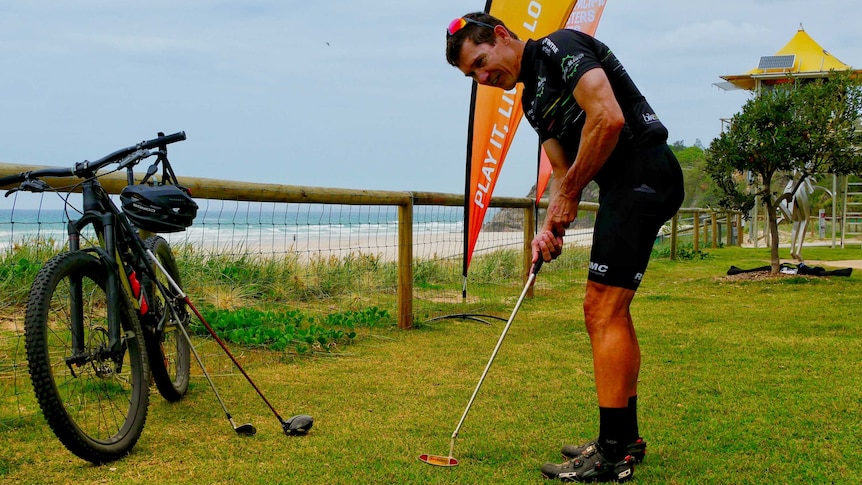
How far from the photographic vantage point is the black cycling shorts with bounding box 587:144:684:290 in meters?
2.82

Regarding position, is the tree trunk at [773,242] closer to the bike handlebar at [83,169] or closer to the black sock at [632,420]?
the black sock at [632,420]

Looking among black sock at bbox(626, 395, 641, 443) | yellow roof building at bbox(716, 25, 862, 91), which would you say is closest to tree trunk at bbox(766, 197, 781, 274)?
black sock at bbox(626, 395, 641, 443)

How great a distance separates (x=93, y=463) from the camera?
118 inches

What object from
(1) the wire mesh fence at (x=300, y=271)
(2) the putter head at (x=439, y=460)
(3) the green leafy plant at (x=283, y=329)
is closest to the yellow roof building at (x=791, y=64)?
(1) the wire mesh fence at (x=300, y=271)

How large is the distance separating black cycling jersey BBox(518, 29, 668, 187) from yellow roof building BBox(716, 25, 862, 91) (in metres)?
23.5

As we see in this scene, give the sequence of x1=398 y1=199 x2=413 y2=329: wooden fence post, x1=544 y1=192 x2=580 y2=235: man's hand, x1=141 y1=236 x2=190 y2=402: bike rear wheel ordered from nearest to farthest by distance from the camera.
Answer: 1. x1=544 y1=192 x2=580 y2=235: man's hand
2. x1=141 y1=236 x2=190 y2=402: bike rear wheel
3. x1=398 y1=199 x2=413 y2=329: wooden fence post

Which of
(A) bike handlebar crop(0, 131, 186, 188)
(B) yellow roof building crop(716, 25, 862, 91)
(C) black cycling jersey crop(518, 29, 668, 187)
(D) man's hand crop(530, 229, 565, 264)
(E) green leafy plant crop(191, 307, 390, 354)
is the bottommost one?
(E) green leafy plant crop(191, 307, 390, 354)

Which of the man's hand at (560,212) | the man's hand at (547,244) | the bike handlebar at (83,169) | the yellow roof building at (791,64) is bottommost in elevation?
the man's hand at (547,244)

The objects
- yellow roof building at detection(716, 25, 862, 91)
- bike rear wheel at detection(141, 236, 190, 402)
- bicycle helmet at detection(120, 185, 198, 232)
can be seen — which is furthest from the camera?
yellow roof building at detection(716, 25, 862, 91)

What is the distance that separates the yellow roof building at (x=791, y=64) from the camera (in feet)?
80.5

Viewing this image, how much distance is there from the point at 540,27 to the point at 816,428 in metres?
4.12

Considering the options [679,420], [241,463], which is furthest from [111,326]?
[679,420]

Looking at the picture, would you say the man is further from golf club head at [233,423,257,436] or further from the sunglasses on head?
golf club head at [233,423,257,436]

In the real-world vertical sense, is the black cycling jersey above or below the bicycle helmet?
above
